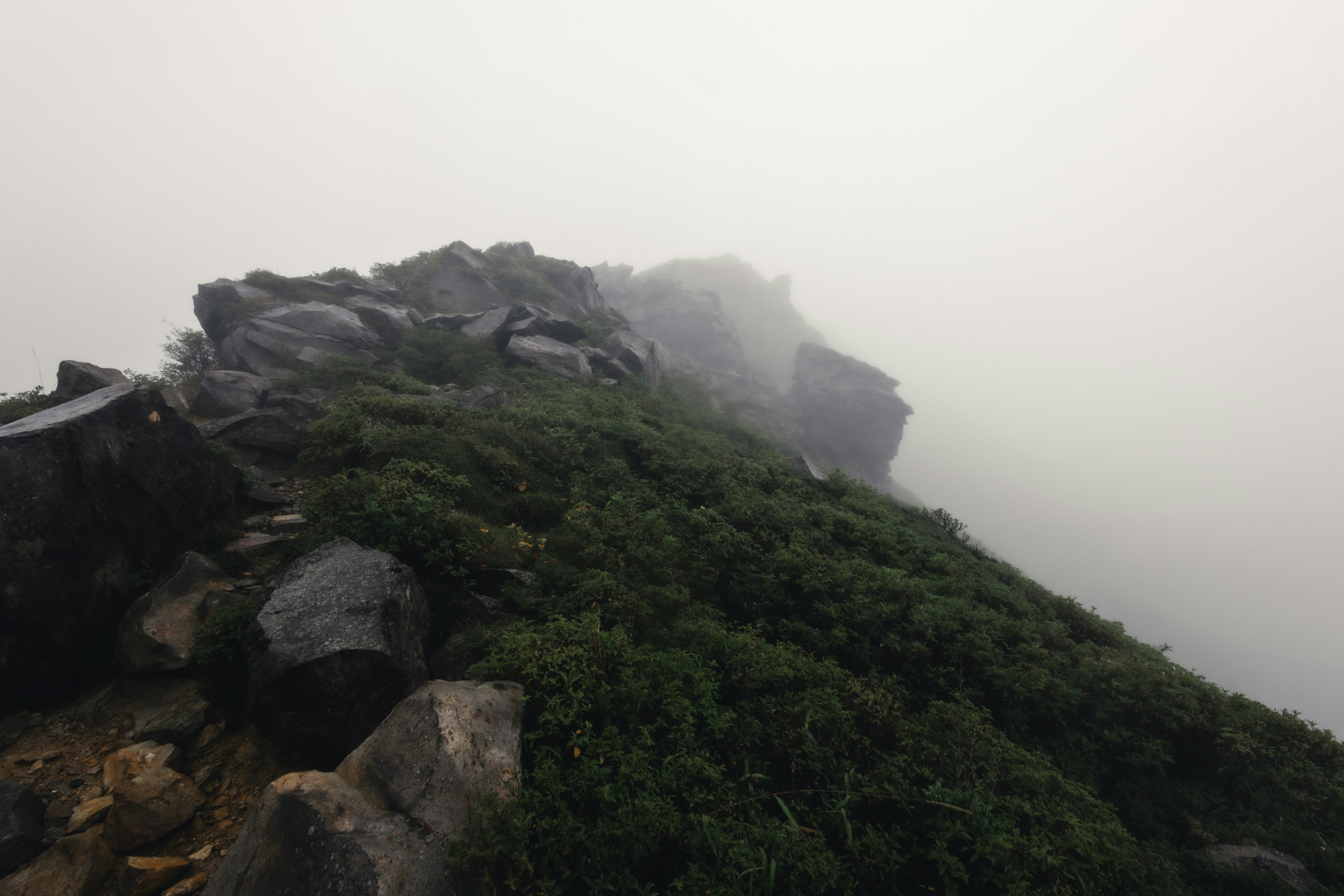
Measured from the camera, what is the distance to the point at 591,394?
16594 millimetres

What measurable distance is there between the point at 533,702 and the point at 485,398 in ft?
39.2

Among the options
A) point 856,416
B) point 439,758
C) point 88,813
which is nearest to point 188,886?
point 88,813

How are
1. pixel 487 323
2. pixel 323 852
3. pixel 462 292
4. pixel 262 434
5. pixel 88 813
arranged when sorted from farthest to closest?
pixel 462 292 → pixel 487 323 → pixel 262 434 → pixel 88 813 → pixel 323 852

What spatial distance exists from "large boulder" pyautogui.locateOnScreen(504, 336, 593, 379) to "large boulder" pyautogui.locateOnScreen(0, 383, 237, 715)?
44.8 ft

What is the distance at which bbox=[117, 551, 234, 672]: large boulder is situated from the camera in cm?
452

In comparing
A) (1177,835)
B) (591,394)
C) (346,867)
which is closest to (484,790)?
(346,867)

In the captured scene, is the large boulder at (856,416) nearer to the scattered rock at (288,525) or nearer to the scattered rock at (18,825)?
the scattered rock at (288,525)

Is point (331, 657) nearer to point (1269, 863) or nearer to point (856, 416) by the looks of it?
point (1269, 863)

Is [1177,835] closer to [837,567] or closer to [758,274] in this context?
[837,567]

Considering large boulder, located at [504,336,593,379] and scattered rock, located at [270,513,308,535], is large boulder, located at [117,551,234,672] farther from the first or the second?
large boulder, located at [504,336,593,379]

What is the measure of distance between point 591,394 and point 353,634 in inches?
501

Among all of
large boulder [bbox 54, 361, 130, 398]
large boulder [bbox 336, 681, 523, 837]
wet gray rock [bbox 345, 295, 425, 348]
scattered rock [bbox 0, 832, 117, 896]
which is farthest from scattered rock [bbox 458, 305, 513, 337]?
scattered rock [bbox 0, 832, 117, 896]

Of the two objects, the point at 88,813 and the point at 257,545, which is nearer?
the point at 88,813

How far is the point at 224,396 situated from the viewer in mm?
12664
